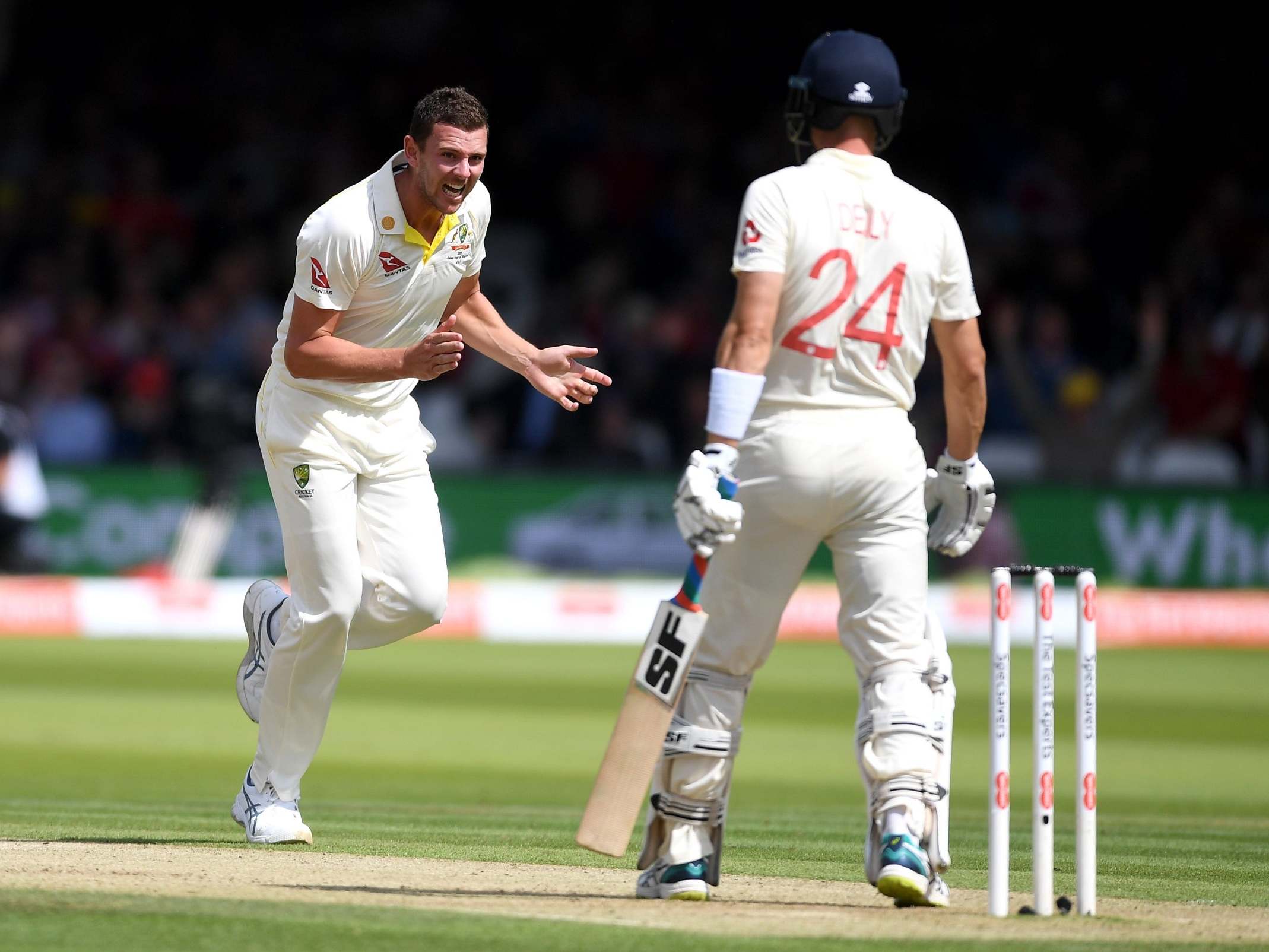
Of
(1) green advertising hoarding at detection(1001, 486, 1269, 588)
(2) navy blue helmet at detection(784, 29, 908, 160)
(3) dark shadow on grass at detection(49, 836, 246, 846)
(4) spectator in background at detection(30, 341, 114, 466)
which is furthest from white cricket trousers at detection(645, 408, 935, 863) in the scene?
(4) spectator in background at detection(30, 341, 114, 466)

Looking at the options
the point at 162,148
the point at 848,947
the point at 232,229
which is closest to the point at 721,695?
the point at 848,947

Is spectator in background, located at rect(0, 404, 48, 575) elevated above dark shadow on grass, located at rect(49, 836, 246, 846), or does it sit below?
above

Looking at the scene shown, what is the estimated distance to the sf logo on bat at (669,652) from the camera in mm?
4102

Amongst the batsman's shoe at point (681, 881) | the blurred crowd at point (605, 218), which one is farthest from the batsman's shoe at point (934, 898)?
the blurred crowd at point (605, 218)

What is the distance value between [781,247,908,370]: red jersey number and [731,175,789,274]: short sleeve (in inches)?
3.6

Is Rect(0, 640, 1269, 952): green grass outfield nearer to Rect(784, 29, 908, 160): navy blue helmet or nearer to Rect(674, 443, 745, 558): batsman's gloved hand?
Rect(674, 443, 745, 558): batsman's gloved hand

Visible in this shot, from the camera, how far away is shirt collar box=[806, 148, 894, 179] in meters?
4.23

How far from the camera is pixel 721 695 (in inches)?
165

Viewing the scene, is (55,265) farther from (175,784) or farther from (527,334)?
(175,784)

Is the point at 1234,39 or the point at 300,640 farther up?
the point at 1234,39

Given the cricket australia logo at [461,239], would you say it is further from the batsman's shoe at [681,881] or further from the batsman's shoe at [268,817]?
the batsman's shoe at [681,881]

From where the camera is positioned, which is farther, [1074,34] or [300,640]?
[1074,34]

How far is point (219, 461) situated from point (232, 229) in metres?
3.44

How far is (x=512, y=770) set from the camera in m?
8.05
